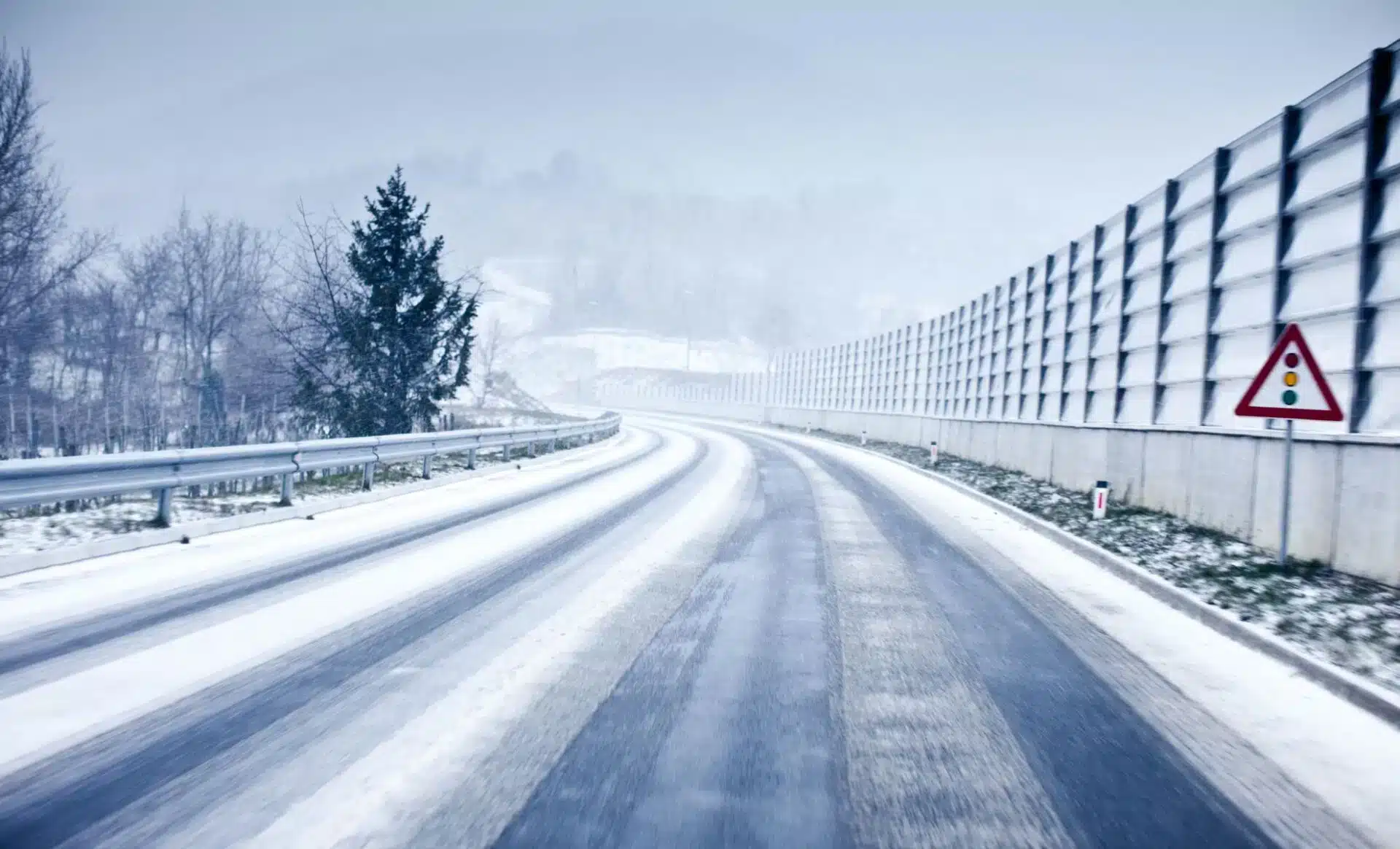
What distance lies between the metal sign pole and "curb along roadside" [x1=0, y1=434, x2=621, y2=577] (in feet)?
36.2

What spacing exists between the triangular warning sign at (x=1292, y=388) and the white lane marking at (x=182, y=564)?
9.22 m

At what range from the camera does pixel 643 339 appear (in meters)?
165

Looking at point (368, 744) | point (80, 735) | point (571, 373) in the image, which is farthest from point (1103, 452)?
point (571, 373)

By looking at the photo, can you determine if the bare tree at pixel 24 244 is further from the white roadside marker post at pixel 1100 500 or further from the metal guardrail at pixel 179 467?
the white roadside marker post at pixel 1100 500

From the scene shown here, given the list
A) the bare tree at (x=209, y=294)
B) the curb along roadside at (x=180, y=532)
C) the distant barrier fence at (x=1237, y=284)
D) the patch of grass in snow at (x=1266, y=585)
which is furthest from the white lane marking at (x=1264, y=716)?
the bare tree at (x=209, y=294)

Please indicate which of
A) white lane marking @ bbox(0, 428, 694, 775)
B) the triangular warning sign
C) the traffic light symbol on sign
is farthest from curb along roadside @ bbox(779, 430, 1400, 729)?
→ white lane marking @ bbox(0, 428, 694, 775)

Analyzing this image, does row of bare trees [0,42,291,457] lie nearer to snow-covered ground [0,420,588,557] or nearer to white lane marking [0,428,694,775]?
snow-covered ground [0,420,588,557]

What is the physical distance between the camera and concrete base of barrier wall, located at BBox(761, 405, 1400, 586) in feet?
23.3

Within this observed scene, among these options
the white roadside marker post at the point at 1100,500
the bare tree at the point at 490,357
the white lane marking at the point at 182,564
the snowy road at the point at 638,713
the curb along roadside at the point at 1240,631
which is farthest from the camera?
the bare tree at the point at 490,357

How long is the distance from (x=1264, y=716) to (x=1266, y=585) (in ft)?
11.7

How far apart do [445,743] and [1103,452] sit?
483 inches

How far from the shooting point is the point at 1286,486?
310 inches

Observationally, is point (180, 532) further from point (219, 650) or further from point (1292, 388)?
point (1292, 388)

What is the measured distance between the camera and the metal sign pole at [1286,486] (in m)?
7.78
